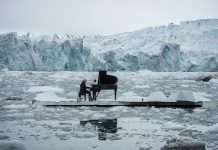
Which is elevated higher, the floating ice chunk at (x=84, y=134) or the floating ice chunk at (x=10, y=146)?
the floating ice chunk at (x=10, y=146)

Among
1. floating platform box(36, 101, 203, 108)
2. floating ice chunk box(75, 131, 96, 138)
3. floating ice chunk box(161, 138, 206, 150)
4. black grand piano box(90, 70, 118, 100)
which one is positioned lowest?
floating platform box(36, 101, 203, 108)

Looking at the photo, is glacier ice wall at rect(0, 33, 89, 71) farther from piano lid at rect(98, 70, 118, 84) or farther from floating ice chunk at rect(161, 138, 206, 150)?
floating ice chunk at rect(161, 138, 206, 150)

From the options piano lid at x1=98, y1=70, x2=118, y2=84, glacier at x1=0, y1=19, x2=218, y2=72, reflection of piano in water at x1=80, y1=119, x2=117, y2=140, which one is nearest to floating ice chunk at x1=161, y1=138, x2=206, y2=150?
reflection of piano in water at x1=80, y1=119, x2=117, y2=140

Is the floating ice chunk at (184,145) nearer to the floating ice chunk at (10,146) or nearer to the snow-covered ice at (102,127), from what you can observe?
the snow-covered ice at (102,127)

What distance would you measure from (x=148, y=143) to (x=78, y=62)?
249 ft

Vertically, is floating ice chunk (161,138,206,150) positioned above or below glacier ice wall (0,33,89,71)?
below

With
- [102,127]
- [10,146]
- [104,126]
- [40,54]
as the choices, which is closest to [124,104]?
[104,126]

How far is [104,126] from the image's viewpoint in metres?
10.0

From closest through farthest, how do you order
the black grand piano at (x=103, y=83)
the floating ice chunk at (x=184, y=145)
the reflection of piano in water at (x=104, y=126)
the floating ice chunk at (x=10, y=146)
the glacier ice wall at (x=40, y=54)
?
the floating ice chunk at (x=10, y=146) → the floating ice chunk at (x=184, y=145) → the reflection of piano in water at (x=104, y=126) → the black grand piano at (x=103, y=83) → the glacier ice wall at (x=40, y=54)

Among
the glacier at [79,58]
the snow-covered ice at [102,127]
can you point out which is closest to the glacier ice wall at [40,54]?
the glacier at [79,58]

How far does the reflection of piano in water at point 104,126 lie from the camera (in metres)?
8.81

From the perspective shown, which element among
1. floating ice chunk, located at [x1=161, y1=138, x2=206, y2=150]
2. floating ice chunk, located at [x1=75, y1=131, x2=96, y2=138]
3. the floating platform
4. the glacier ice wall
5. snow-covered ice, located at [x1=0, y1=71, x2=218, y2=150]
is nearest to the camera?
floating ice chunk, located at [x1=161, y1=138, x2=206, y2=150]

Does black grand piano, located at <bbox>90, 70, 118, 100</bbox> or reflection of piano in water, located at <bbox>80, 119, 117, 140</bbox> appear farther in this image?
black grand piano, located at <bbox>90, 70, 118, 100</bbox>

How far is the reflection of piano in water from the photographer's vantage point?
881 cm
